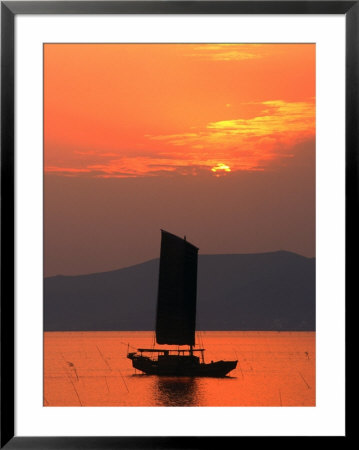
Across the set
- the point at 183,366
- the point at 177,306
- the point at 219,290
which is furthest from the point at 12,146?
the point at 183,366

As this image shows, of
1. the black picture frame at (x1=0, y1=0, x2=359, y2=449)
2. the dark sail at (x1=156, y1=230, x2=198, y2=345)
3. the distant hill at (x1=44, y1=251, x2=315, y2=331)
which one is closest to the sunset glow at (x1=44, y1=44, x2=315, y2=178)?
the black picture frame at (x1=0, y1=0, x2=359, y2=449)

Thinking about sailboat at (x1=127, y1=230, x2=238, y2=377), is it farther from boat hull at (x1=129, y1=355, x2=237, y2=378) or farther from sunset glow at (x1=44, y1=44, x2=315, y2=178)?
sunset glow at (x1=44, y1=44, x2=315, y2=178)

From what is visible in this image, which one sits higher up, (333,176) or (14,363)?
(333,176)

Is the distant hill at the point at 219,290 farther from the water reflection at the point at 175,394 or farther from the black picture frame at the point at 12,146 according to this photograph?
the water reflection at the point at 175,394

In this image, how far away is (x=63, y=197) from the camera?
12.4 feet

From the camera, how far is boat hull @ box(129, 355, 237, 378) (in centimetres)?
835

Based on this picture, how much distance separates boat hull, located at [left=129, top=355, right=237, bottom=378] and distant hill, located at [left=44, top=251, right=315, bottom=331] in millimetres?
593

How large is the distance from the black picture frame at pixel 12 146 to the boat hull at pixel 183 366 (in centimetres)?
600

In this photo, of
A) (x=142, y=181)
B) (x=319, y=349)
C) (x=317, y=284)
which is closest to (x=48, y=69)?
(x=317, y=284)

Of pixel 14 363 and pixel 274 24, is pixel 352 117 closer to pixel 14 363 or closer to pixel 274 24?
pixel 274 24

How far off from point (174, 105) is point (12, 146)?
1928 mm

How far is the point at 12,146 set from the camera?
7.08 feet

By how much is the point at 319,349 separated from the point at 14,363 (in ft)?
3.36

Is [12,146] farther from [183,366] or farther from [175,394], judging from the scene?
[183,366]
